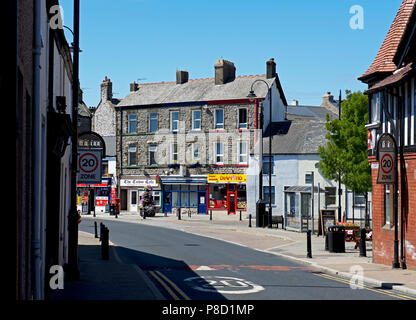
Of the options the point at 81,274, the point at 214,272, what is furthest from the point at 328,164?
the point at 81,274

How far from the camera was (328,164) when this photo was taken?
127 ft

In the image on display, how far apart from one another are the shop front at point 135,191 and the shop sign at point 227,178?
5.77m

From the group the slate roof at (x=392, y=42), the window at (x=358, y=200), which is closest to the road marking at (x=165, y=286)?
the slate roof at (x=392, y=42)

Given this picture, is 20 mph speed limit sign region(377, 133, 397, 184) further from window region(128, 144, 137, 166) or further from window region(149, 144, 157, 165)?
window region(128, 144, 137, 166)

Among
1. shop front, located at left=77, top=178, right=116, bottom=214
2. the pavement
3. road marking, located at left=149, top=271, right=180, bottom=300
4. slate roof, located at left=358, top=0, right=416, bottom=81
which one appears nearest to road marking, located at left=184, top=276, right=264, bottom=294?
road marking, located at left=149, top=271, right=180, bottom=300

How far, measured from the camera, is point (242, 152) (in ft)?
167

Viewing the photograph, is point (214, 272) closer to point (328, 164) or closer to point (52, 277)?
point (52, 277)

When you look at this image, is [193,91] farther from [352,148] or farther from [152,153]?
[352,148]

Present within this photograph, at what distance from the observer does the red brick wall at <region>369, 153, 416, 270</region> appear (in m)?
18.8

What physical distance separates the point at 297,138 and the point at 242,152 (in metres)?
4.90

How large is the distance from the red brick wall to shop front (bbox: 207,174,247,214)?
29050 millimetres

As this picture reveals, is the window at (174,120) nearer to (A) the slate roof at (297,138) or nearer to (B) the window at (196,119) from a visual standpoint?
(B) the window at (196,119)

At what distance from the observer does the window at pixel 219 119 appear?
170ft

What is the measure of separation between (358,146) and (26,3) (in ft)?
103
